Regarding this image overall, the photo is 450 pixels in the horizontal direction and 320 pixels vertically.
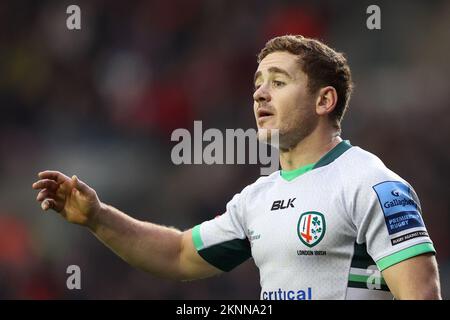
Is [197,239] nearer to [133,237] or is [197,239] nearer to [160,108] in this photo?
[133,237]

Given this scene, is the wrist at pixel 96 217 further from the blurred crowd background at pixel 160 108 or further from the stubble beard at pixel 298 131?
the blurred crowd background at pixel 160 108

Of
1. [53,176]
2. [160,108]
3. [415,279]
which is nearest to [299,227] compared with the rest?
[415,279]

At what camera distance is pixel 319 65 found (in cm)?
389

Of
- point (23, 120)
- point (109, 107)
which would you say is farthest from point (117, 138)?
point (23, 120)

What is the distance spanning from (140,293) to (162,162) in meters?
1.26

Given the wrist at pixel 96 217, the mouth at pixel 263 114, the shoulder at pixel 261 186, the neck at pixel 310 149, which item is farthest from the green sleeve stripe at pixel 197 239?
the mouth at pixel 263 114

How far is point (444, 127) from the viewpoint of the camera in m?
7.39

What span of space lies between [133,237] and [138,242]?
4 centimetres

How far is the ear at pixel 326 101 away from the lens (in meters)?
3.85

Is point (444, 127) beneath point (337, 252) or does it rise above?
above

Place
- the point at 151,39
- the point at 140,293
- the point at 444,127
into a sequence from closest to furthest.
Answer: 1. the point at 140,293
2. the point at 444,127
3. the point at 151,39

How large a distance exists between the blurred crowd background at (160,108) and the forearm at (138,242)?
2790 millimetres
